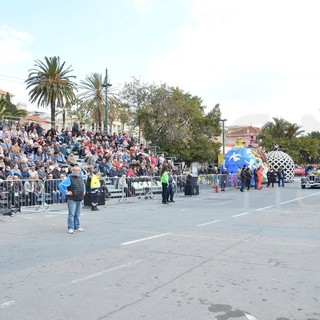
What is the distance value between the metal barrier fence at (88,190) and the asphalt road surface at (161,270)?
280 centimetres

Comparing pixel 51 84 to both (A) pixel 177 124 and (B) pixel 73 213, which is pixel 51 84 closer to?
(A) pixel 177 124

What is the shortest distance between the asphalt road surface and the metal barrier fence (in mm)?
Answer: 2803

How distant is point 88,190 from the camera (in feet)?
54.1

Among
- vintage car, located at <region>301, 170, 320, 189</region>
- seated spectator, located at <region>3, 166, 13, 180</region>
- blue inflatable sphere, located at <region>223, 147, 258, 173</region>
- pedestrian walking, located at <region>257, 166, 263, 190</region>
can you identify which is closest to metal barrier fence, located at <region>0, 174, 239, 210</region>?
seated spectator, located at <region>3, 166, 13, 180</region>

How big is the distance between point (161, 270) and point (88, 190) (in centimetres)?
1037

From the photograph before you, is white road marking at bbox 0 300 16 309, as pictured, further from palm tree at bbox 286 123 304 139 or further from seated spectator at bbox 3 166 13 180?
palm tree at bbox 286 123 304 139

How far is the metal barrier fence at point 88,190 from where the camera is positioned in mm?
14930

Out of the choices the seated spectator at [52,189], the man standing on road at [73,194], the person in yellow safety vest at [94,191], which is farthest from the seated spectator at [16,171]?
the man standing on road at [73,194]

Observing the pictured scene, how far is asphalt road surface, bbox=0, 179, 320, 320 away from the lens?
Answer: 479cm

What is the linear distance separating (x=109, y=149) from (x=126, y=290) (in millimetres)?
21502

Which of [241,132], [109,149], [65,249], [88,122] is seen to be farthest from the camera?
[241,132]

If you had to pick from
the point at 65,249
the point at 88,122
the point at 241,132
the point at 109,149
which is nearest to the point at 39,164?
the point at 109,149

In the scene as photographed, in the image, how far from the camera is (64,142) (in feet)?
82.9

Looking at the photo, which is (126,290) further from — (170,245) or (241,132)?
(241,132)
